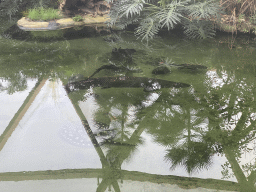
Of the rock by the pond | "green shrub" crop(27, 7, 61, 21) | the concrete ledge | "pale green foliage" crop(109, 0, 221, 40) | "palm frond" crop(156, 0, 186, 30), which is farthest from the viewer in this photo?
"green shrub" crop(27, 7, 61, 21)

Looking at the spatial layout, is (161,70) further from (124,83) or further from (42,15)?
(42,15)

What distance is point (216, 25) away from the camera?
13.8ft

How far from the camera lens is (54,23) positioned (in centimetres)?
449

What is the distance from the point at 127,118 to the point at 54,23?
3.27 metres

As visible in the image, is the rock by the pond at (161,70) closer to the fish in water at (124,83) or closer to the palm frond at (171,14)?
the fish in water at (124,83)

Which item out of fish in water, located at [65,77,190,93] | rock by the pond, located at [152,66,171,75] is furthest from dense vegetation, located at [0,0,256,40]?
fish in water, located at [65,77,190,93]

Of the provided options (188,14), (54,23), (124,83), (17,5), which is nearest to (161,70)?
(124,83)

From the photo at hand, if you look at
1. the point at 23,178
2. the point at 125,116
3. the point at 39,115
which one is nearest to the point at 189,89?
the point at 125,116

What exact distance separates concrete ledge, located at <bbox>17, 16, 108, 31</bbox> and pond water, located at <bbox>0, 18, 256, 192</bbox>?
1081 mm

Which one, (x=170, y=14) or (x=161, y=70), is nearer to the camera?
(x=161, y=70)

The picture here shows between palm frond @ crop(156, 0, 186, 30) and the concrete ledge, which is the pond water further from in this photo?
the concrete ledge

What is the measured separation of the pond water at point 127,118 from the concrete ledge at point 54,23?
108 cm

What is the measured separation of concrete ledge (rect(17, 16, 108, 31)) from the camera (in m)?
4.41

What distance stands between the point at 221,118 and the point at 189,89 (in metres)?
0.52
